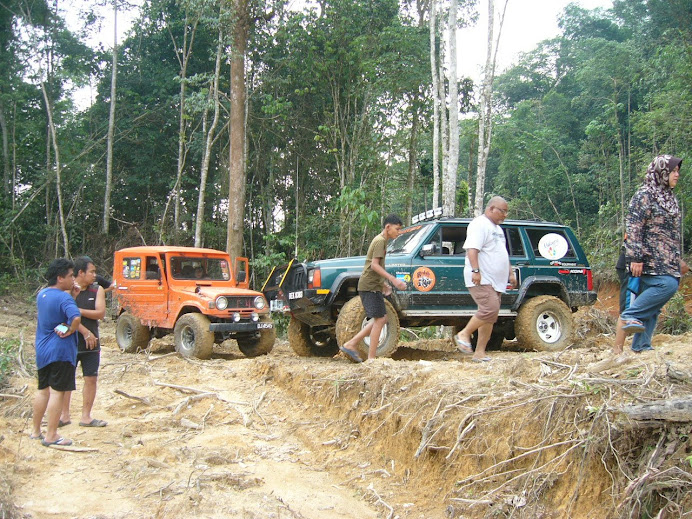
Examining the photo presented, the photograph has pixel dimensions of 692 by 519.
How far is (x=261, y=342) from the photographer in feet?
30.5

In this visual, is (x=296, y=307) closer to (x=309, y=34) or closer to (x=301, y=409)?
(x=301, y=409)

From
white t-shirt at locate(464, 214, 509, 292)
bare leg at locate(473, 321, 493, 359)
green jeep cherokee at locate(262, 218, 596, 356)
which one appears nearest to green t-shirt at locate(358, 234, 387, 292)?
green jeep cherokee at locate(262, 218, 596, 356)

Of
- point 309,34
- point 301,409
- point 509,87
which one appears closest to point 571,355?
point 301,409

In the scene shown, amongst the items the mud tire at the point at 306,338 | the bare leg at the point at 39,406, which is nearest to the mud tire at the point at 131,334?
the mud tire at the point at 306,338

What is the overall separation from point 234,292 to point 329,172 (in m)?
11.1

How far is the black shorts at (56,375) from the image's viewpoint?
470 centimetres

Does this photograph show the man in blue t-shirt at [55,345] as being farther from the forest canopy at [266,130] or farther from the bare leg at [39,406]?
the forest canopy at [266,130]

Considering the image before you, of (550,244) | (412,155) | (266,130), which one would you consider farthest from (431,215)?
(266,130)

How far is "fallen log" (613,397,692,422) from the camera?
2.72m

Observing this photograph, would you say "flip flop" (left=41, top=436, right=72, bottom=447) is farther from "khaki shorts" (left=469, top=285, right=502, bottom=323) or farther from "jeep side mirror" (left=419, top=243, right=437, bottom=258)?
"jeep side mirror" (left=419, top=243, right=437, bottom=258)

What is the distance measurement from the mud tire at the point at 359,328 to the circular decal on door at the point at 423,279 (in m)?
0.54

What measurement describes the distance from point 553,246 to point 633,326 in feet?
12.3

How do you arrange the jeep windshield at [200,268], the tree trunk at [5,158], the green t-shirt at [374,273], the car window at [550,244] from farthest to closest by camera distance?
the tree trunk at [5,158] → the jeep windshield at [200,268] → the car window at [550,244] → the green t-shirt at [374,273]

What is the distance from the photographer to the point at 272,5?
49.9 ft
